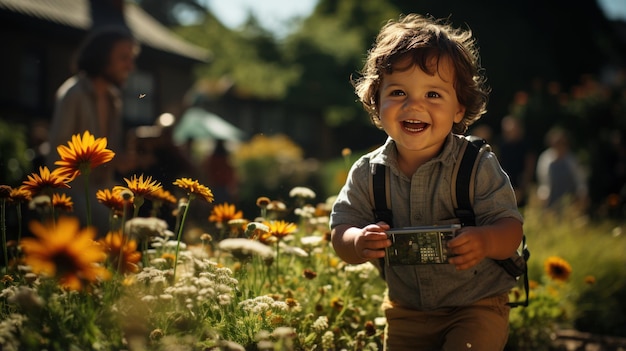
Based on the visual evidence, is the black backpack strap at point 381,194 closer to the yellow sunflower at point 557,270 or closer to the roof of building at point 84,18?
the yellow sunflower at point 557,270

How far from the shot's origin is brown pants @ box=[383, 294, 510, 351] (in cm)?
271

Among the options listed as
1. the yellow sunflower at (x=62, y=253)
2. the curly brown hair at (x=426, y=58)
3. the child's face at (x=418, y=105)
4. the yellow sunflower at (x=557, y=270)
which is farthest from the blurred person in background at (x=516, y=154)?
the yellow sunflower at (x=62, y=253)

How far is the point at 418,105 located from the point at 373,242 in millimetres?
552

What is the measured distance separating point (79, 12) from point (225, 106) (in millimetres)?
12569

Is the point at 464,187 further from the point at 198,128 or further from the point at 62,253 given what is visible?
the point at 198,128

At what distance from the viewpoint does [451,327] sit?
279cm

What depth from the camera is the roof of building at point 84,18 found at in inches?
596

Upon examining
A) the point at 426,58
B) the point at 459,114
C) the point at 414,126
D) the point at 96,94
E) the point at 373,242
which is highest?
the point at 96,94

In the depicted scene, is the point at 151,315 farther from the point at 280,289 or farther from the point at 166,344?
the point at 280,289

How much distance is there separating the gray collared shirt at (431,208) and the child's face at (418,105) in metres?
0.10

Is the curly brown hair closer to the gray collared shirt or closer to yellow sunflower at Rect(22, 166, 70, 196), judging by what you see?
the gray collared shirt

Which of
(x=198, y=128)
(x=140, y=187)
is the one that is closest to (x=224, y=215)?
(x=140, y=187)

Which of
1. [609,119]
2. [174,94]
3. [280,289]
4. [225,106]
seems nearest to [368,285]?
[280,289]

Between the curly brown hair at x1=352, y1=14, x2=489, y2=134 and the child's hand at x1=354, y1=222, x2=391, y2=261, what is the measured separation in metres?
0.64
